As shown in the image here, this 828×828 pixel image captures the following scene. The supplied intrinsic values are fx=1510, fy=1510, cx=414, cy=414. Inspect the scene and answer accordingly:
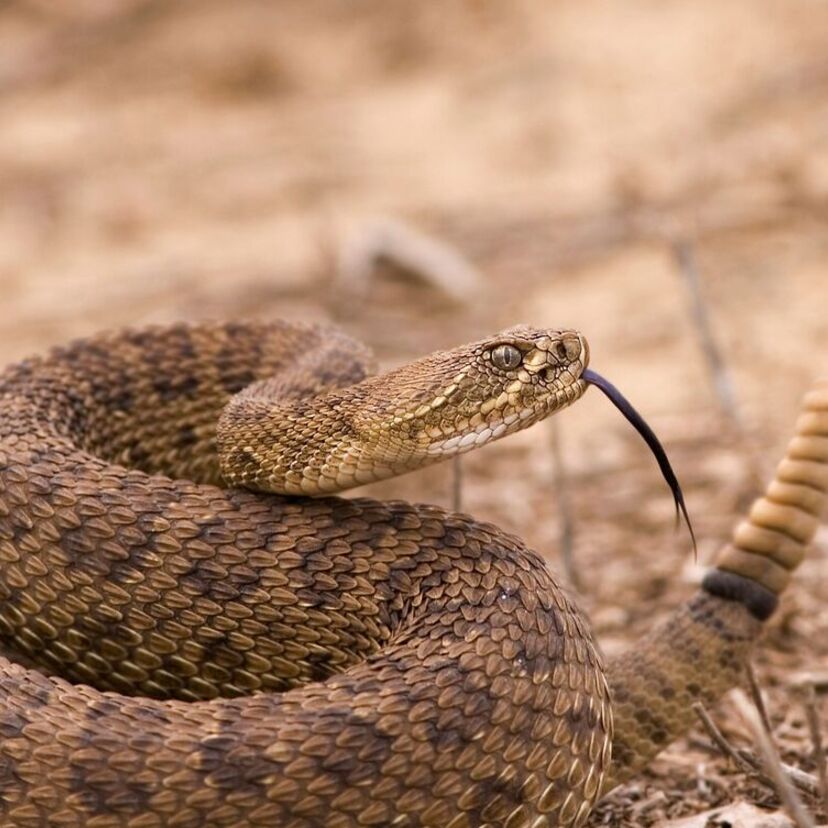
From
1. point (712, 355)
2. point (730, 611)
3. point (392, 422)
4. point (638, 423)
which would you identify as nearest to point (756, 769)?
point (730, 611)

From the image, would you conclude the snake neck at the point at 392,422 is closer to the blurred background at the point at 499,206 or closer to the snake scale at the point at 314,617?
the snake scale at the point at 314,617

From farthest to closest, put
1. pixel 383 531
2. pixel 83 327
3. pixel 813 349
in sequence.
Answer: pixel 83 327 → pixel 813 349 → pixel 383 531

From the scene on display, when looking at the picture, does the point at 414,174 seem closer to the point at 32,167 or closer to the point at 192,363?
the point at 32,167

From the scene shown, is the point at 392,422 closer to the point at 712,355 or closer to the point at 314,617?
the point at 314,617

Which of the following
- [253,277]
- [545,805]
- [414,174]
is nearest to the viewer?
[545,805]

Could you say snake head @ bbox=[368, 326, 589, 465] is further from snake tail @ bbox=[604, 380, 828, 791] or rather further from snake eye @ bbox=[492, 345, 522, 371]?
snake tail @ bbox=[604, 380, 828, 791]

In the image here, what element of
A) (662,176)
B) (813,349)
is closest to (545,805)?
(813,349)

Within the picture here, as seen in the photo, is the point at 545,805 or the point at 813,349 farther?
the point at 813,349

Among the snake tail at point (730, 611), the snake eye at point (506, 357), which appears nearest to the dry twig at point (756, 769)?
the snake tail at point (730, 611)
